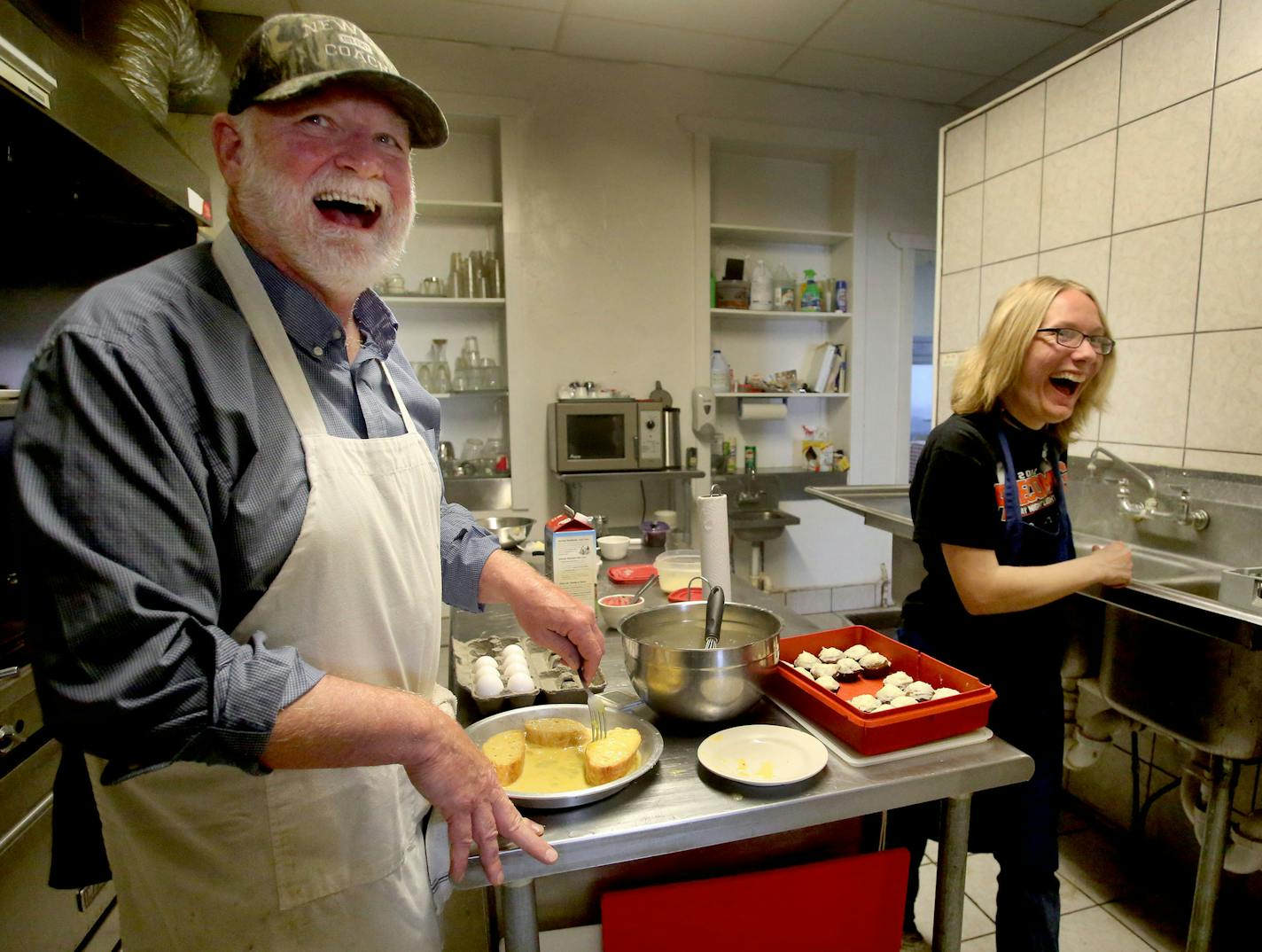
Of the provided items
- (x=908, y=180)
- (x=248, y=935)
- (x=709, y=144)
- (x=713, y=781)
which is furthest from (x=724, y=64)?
(x=248, y=935)

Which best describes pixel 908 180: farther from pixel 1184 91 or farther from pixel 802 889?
pixel 802 889

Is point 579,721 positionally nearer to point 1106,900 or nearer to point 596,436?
point 1106,900

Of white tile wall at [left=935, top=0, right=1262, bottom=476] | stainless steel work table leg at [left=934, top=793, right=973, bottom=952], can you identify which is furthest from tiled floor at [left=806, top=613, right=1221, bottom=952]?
white tile wall at [left=935, top=0, right=1262, bottom=476]

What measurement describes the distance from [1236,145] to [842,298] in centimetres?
216

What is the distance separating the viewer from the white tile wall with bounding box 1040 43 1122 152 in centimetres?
220

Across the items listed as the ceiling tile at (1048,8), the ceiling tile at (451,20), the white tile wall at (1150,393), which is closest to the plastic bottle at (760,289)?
the ceiling tile at (1048,8)

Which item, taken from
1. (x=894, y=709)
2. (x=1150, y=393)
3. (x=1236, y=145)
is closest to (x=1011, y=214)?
(x=1236, y=145)

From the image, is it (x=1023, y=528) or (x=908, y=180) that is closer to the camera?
(x=1023, y=528)

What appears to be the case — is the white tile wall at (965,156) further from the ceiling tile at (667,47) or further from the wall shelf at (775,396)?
the wall shelf at (775,396)

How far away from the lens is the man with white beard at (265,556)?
646 mm

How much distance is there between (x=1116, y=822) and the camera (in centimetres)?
223

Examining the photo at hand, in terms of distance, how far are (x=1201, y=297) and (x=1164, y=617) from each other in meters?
1.06

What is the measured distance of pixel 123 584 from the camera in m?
0.64

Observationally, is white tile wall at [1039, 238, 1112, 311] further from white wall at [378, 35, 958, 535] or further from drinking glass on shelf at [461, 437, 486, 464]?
drinking glass on shelf at [461, 437, 486, 464]
